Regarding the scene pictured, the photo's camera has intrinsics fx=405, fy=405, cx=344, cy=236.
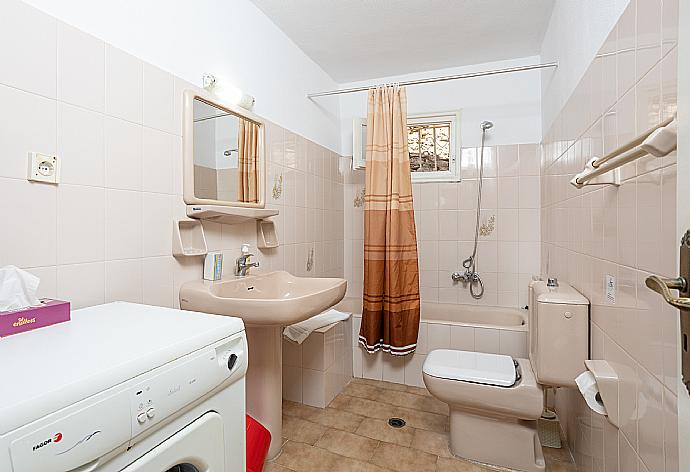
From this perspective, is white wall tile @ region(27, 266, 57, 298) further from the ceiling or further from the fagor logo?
the ceiling

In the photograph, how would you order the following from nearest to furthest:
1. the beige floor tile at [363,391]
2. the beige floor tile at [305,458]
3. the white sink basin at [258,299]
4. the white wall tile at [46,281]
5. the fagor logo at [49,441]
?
the fagor logo at [49,441]
the white wall tile at [46,281]
the white sink basin at [258,299]
the beige floor tile at [305,458]
the beige floor tile at [363,391]

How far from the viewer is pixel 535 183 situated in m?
3.06

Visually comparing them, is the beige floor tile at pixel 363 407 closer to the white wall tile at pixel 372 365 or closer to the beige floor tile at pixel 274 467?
the white wall tile at pixel 372 365

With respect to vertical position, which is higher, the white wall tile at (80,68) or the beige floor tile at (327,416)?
the white wall tile at (80,68)

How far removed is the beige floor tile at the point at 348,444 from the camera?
78.1 inches

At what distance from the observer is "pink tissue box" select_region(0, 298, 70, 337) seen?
98 cm

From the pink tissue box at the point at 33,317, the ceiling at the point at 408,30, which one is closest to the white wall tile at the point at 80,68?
the pink tissue box at the point at 33,317

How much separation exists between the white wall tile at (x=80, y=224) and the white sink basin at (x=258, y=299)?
0.41m

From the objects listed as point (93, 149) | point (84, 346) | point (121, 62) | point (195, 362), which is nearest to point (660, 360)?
point (195, 362)

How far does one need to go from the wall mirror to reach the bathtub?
4.40 ft

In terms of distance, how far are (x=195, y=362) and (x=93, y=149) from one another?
2.88 ft

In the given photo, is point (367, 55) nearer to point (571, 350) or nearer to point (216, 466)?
point (571, 350)

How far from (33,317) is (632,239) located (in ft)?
5.28

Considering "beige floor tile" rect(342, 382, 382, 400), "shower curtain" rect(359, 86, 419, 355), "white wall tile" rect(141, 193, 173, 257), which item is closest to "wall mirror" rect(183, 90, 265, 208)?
"white wall tile" rect(141, 193, 173, 257)
